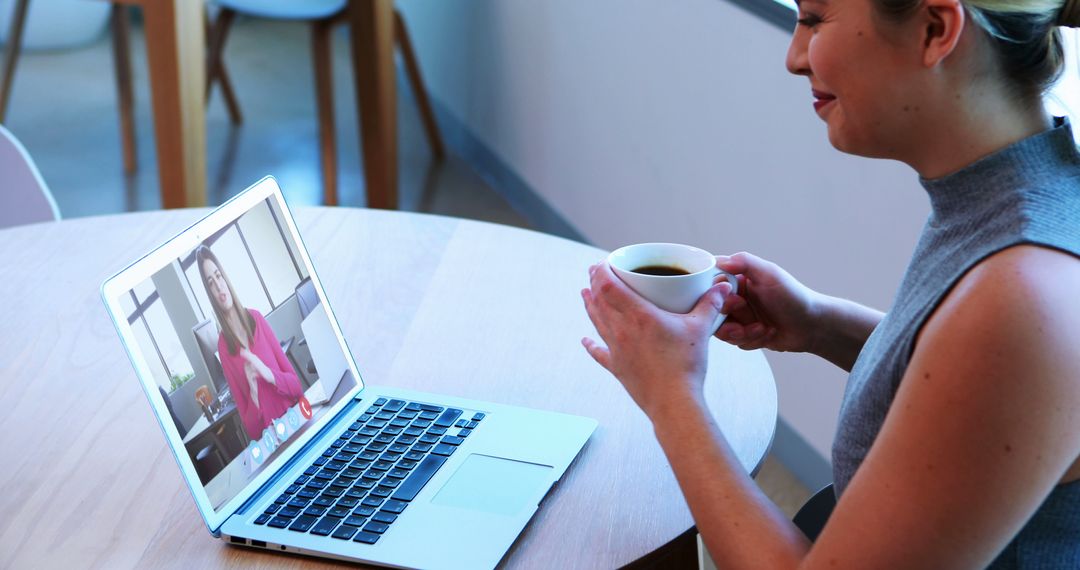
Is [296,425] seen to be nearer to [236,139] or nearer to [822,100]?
[822,100]

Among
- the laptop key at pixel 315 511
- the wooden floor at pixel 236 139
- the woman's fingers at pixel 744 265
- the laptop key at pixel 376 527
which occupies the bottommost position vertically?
the wooden floor at pixel 236 139

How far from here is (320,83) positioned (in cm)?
331

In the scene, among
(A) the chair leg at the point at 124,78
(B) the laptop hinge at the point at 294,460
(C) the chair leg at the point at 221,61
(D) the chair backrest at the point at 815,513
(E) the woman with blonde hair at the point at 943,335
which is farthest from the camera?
(C) the chair leg at the point at 221,61

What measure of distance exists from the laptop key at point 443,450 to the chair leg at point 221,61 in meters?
2.74

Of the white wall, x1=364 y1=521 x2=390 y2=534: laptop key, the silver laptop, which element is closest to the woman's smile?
the silver laptop

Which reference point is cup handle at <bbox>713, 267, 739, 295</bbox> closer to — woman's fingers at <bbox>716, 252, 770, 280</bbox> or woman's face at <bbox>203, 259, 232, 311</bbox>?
woman's fingers at <bbox>716, 252, 770, 280</bbox>

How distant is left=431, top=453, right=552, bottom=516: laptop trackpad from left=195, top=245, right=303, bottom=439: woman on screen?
0.16 m

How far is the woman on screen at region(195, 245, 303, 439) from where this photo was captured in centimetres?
95

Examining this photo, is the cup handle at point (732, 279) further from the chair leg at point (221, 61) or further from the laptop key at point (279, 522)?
the chair leg at point (221, 61)

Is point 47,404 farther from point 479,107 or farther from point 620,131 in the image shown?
point 479,107

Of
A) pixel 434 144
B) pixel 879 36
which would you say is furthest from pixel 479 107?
pixel 879 36

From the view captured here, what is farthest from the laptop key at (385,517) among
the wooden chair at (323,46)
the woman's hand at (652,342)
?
the wooden chair at (323,46)

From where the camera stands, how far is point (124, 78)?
11.3 feet

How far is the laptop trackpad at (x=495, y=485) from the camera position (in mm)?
930
